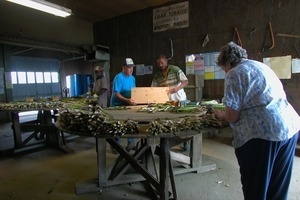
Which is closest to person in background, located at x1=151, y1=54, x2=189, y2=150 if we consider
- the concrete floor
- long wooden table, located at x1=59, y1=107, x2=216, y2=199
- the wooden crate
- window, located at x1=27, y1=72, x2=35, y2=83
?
the wooden crate

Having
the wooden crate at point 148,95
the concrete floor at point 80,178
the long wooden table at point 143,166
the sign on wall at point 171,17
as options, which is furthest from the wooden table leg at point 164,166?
the sign on wall at point 171,17

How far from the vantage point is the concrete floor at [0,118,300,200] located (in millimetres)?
2430

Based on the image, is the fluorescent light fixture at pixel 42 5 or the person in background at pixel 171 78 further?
the person in background at pixel 171 78

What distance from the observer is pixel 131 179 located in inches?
104

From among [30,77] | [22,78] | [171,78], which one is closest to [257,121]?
[171,78]

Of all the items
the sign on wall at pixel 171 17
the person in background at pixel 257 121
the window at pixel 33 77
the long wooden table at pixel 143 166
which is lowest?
the long wooden table at pixel 143 166

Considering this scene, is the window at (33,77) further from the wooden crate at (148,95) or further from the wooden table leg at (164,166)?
the wooden table leg at (164,166)

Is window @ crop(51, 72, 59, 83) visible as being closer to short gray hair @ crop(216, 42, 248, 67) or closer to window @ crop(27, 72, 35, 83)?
window @ crop(27, 72, 35, 83)

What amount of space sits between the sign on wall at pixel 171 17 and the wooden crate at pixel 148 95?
2.67m

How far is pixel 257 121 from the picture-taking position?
4.89 feet

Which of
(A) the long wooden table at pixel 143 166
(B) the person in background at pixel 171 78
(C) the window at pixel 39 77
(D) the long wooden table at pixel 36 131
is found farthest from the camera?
(C) the window at pixel 39 77

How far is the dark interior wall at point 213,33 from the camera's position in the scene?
4.02 m

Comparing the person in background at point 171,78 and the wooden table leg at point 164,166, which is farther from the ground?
the person in background at point 171,78

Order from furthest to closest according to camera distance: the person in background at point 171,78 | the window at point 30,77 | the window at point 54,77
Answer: the window at point 54,77
the window at point 30,77
the person in background at point 171,78
